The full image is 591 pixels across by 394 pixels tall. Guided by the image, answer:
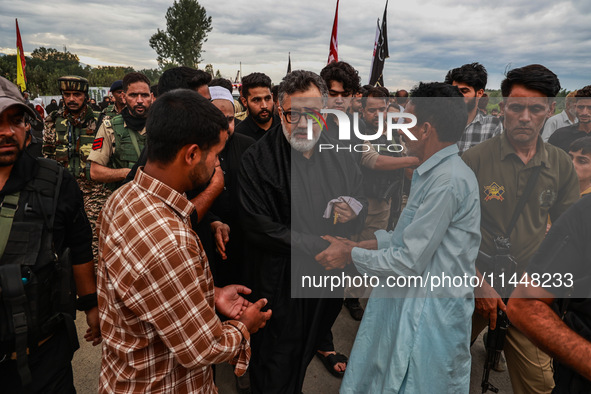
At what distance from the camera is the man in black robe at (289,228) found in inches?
82.0

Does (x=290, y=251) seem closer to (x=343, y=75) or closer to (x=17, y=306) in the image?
(x=17, y=306)

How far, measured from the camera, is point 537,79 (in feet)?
7.70

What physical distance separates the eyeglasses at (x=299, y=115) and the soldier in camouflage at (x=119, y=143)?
1.73 meters

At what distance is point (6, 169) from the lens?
1492mm

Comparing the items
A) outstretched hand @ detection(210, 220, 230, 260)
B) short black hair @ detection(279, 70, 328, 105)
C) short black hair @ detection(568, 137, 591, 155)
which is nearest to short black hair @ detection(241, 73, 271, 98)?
short black hair @ detection(279, 70, 328, 105)

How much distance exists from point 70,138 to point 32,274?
3007 millimetres

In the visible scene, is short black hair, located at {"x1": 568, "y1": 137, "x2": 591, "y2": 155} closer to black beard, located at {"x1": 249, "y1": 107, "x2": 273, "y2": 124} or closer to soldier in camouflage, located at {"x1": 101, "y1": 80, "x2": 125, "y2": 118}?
black beard, located at {"x1": 249, "y1": 107, "x2": 273, "y2": 124}

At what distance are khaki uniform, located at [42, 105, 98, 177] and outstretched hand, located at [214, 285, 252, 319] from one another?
10.3ft

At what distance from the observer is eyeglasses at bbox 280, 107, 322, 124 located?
2178mm

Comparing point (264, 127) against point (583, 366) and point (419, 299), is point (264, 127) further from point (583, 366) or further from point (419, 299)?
point (583, 366)

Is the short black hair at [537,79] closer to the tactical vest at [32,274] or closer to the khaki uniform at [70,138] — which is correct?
the tactical vest at [32,274]

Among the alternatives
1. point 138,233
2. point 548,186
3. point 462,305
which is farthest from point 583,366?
point 548,186

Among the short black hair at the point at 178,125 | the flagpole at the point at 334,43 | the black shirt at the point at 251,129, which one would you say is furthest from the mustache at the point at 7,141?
the flagpole at the point at 334,43

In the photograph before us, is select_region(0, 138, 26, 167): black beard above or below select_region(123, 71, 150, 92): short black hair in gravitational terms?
below
